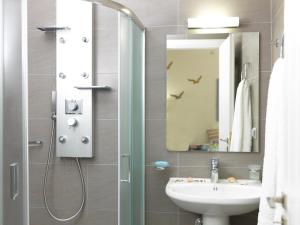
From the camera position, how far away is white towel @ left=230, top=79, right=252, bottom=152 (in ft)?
7.88

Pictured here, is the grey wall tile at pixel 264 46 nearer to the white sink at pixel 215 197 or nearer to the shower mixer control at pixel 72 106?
the white sink at pixel 215 197

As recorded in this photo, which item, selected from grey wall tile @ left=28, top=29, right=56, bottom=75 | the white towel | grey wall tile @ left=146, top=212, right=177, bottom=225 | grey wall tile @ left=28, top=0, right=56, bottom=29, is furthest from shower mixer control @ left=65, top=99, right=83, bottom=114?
the white towel

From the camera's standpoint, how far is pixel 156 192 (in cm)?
252

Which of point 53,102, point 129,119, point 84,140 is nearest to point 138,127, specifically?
point 129,119

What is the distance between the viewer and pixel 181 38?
8.07 ft

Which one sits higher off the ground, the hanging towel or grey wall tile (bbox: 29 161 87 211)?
the hanging towel

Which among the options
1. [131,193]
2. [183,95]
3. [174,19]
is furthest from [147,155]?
[174,19]

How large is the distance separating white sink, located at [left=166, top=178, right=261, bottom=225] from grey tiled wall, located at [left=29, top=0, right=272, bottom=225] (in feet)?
0.49

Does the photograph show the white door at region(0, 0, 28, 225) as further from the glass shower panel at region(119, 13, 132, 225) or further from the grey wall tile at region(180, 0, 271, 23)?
the grey wall tile at region(180, 0, 271, 23)

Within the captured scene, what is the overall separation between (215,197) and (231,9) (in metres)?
1.42

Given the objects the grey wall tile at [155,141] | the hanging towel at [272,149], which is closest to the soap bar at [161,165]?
the grey wall tile at [155,141]

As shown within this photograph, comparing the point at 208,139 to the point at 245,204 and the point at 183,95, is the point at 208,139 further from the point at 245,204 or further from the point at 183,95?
the point at 245,204

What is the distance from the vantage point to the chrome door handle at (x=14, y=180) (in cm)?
123

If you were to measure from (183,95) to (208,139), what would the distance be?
1.29 ft
